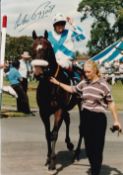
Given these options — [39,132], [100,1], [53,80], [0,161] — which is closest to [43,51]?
[53,80]

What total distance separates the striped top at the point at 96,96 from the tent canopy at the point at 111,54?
3243 cm

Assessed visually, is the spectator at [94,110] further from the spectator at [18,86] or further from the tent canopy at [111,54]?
the tent canopy at [111,54]

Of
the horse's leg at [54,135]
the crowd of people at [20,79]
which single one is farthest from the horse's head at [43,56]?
the crowd of people at [20,79]

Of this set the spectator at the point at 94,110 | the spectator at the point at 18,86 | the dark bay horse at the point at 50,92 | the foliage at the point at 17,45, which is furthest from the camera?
the foliage at the point at 17,45

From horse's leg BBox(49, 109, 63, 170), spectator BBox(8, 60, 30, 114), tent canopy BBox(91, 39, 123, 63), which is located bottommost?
tent canopy BBox(91, 39, 123, 63)

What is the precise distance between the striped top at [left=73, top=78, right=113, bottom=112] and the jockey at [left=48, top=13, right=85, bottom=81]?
190cm

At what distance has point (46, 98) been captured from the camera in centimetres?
1001

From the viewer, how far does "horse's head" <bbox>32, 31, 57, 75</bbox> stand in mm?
9227

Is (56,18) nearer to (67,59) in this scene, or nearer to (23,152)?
(67,59)

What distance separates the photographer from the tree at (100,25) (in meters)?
93.6

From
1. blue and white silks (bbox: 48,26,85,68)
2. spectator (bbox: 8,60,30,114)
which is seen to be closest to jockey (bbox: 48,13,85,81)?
blue and white silks (bbox: 48,26,85,68)

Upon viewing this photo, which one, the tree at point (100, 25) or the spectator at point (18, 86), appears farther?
the tree at point (100, 25)

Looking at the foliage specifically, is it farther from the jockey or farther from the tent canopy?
the jockey

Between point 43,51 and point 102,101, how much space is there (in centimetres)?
150
